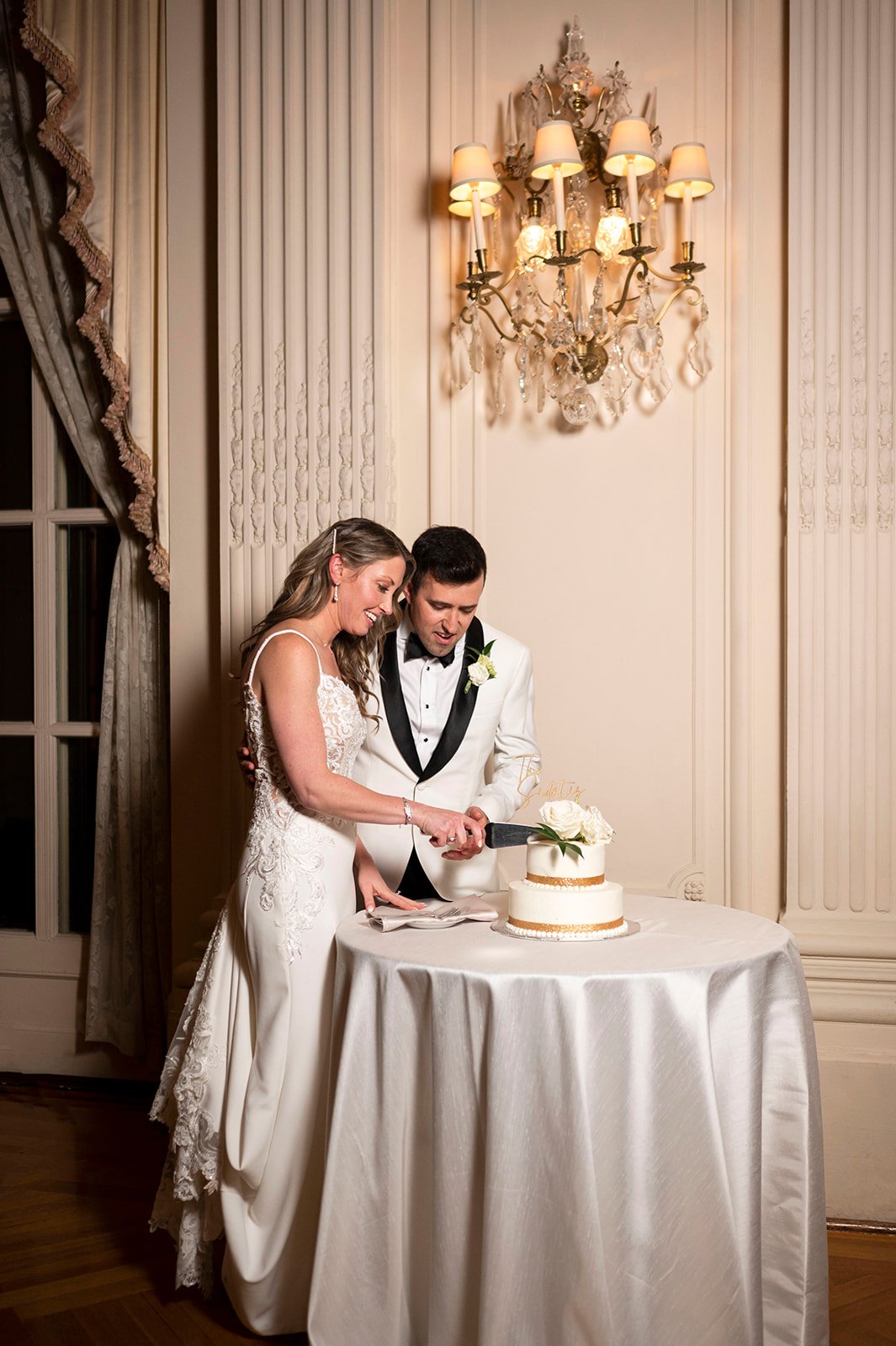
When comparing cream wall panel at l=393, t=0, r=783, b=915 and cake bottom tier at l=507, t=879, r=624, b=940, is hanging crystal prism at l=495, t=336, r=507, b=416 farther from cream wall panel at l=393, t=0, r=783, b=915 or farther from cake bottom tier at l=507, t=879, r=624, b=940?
cake bottom tier at l=507, t=879, r=624, b=940

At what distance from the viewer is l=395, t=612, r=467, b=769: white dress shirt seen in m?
3.08

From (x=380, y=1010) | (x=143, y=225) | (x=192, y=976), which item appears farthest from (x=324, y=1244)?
(x=143, y=225)

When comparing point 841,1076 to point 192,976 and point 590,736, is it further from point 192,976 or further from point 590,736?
point 192,976

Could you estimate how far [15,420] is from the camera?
14.6 ft

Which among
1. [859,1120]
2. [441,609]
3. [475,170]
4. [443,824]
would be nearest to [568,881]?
[443,824]

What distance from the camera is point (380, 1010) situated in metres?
2.22

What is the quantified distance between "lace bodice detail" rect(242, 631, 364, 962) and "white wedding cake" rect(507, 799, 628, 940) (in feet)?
1.60

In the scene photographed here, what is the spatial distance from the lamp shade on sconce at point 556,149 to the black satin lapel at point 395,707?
4.71 ft

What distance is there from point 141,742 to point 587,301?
2187 millimetres

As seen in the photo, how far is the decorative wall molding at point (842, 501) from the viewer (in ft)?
10.9

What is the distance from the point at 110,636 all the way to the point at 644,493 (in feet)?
6.54

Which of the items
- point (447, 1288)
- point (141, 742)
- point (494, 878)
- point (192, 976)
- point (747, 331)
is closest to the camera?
point (447, 1288)

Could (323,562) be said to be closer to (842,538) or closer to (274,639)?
(274,639)

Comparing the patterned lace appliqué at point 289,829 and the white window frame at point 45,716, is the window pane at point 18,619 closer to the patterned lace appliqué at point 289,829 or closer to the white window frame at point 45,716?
the white window frame at point 45,716
